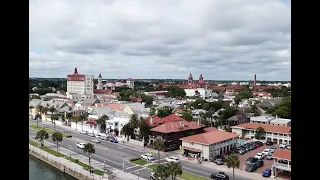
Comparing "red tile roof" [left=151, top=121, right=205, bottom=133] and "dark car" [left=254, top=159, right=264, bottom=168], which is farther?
"red tile roof" [left=151, top=121, right=205, bottom=133]

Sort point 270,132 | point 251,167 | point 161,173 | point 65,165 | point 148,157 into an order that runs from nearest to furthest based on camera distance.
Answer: point 161,173 → point 251,167 → point 65,165 → point 148,157 → point 270,132

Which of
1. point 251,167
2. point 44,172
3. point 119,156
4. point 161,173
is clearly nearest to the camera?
point 161,173

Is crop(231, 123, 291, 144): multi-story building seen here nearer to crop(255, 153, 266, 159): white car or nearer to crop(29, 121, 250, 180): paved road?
crop(255, 153, 266, 159): white car

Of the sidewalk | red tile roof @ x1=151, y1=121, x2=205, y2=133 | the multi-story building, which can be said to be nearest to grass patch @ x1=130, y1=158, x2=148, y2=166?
the sidewalk

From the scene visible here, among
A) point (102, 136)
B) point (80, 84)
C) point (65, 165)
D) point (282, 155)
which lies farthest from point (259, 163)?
point (80, 84)

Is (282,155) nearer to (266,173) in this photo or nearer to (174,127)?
(266,173)

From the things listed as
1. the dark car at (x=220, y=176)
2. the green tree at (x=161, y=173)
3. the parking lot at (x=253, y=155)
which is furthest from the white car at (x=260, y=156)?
the green tree at (x=161, y=173)
